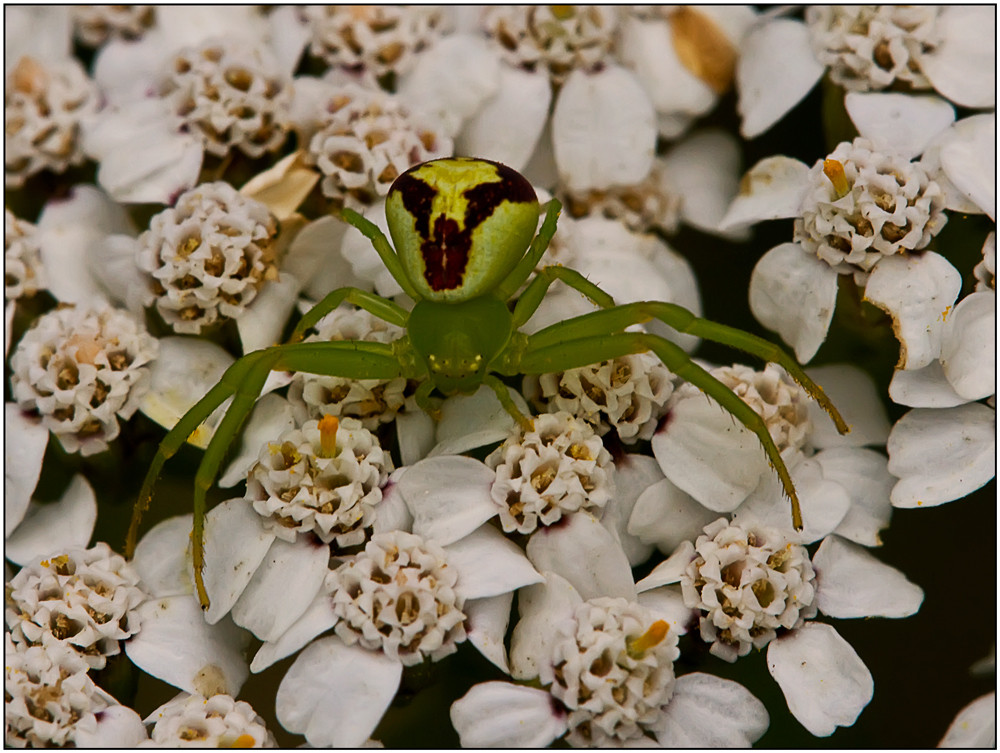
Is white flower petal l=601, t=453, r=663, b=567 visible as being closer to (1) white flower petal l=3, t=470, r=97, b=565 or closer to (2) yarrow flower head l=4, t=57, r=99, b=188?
(1) white flower petal l=3, t=470, r=97, b=565

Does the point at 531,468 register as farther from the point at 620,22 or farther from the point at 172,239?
the point at 620,22

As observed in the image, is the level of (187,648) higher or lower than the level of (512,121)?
lower

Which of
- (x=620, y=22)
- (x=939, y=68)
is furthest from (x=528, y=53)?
(x=939, y=68)

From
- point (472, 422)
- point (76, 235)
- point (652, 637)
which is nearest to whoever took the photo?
point (652, 637)

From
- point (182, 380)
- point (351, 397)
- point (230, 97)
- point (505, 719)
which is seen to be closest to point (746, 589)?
point (505, 719)

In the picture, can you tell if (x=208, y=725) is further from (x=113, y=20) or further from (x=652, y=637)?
(x=113, y=20)

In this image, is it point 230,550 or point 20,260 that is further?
point 20,260

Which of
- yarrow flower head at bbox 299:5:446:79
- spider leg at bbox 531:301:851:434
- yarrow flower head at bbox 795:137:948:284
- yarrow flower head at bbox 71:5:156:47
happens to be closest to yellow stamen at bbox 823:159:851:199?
yarrow flower head at bbox 795:137:948:284
